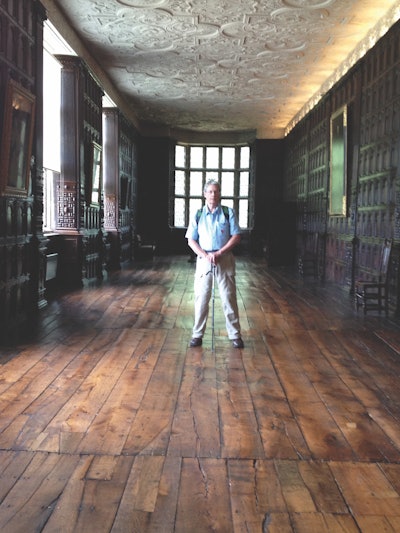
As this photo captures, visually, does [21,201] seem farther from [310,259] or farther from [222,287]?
[310,259]

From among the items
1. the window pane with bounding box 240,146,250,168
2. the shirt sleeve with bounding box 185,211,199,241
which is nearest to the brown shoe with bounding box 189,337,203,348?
the shirt sleeve with bounding box 185,211,199,241

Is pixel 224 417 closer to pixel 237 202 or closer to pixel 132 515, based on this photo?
pixel 132 515

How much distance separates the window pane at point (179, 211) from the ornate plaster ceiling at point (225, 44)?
542 cm

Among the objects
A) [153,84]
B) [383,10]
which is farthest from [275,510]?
[153,84]

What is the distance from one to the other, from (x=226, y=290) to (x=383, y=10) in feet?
17.4

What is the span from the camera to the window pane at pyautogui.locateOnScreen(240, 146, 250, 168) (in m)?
20.0

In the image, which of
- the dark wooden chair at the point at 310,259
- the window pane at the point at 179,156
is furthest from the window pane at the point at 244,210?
the dark wooden chair at the point at 310,259

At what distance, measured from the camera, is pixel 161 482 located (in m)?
2.63

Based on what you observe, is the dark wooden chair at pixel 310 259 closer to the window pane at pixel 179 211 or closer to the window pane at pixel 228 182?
the window pane at pixel 228 182

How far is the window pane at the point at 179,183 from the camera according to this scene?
2016cm

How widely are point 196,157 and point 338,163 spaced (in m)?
10.4

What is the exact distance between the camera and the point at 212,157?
2031cm

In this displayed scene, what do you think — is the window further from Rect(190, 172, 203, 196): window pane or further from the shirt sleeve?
the shirt sleeve

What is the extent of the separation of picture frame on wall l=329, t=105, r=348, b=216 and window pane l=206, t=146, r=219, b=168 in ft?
30.8
